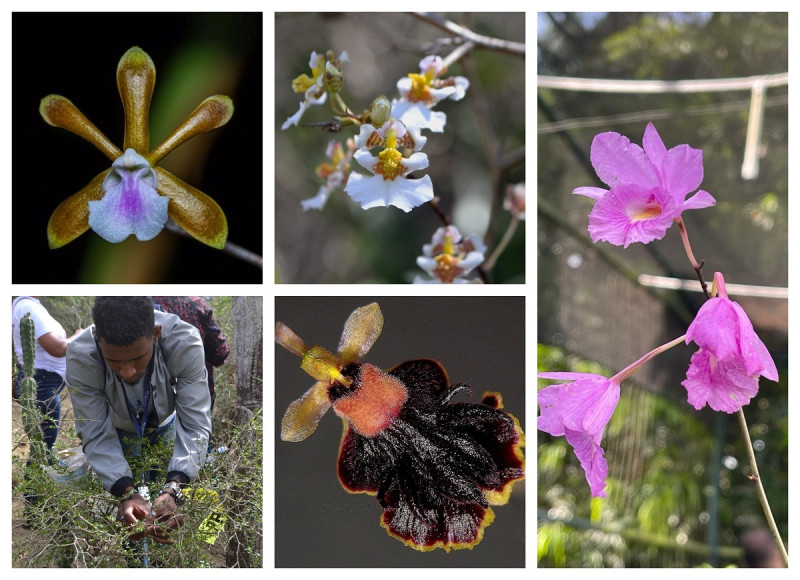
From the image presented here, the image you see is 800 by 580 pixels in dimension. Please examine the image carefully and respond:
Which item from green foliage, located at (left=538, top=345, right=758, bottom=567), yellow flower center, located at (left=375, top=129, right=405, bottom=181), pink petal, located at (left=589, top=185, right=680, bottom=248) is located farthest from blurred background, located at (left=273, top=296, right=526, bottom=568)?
green foliage, located at (left=538, top=345, right=758, bottom=567)

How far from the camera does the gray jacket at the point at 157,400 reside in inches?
43.3

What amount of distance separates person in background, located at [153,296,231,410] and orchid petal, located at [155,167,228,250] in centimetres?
10

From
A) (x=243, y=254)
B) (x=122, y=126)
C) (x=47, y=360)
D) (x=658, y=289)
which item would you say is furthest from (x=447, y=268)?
(x=658, y=289)

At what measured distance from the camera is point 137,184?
3.48 feet

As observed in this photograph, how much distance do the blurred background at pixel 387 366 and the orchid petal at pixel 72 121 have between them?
34cm

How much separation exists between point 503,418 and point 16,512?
0.78 metres

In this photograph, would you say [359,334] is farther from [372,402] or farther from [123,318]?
[123,318]

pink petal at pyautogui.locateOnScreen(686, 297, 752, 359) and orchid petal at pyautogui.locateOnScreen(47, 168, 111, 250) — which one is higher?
orchid petal at pyautogui.locateOnScreen(47, 168, 111, 250)

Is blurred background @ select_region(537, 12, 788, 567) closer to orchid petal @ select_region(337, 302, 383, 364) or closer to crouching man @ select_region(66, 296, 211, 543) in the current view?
orchid petal @ select_region(337, 302, 383, 364)

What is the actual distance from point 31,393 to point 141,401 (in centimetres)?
17

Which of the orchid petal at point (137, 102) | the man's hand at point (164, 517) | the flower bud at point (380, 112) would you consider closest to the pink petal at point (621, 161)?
the flower bud at point (380, 112)

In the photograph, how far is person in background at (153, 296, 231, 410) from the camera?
110 cm

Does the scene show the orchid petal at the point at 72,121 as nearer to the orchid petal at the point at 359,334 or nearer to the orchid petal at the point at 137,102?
the orchid petal at the point at 137,102

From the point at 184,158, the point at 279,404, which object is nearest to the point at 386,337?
the point at 279,404
